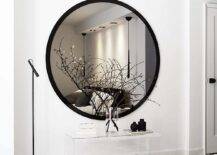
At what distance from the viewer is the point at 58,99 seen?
3820 mm

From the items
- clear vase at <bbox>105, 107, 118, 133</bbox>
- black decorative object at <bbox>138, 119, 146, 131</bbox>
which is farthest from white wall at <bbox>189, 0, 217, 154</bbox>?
clear vase at <bbox>105, 107, 118, 133</bbox>

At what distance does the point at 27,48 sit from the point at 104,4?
107cm

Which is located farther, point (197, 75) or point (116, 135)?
point (197, 75)

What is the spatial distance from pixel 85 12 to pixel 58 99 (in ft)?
3.52

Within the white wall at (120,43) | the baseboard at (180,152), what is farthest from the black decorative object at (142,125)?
the white wall at (120,43)

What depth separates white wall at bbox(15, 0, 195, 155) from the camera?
12.0 feet

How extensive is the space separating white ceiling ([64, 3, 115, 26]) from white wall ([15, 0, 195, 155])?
0.37 ft

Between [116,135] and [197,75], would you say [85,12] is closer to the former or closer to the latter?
[116,135]
